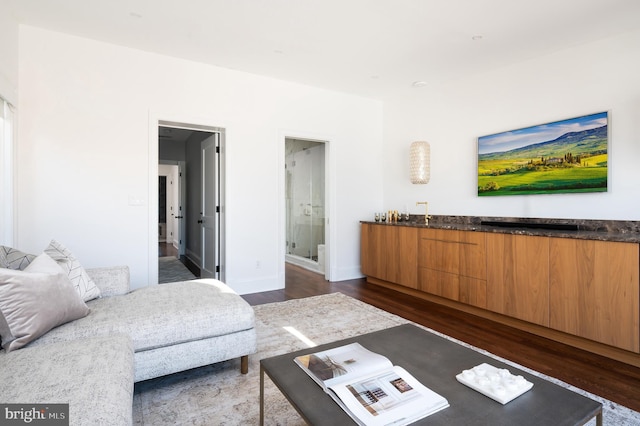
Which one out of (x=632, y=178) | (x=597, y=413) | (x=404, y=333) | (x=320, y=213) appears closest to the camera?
(x=597, y=413)

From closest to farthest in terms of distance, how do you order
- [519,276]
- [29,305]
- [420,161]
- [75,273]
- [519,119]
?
[29,305]
[75,273]
[519,276]
[519,119]
[420,161]

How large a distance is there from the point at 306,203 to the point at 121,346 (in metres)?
4.86

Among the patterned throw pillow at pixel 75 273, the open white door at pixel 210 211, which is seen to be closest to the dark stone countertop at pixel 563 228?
the open white door at pixel 210 211

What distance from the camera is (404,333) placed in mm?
1790

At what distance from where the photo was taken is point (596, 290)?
2.51m

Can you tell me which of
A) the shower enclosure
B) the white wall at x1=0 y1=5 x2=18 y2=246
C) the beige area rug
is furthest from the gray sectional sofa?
the shower enclosure

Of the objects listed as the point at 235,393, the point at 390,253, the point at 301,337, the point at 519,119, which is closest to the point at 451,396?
the point at 235,393

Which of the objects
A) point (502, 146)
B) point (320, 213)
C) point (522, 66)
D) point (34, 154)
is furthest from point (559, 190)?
point (34, 154)

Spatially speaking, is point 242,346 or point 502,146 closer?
point 242,346

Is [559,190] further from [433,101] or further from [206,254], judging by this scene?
[206,254]

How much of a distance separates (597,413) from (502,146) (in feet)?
10.7

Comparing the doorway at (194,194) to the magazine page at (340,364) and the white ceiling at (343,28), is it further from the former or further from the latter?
the magazine page at (340,364)

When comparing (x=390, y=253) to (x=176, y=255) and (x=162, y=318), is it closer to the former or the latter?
(x=162, y=318)

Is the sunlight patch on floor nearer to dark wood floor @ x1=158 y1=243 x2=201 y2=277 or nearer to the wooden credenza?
the wooden credenza
